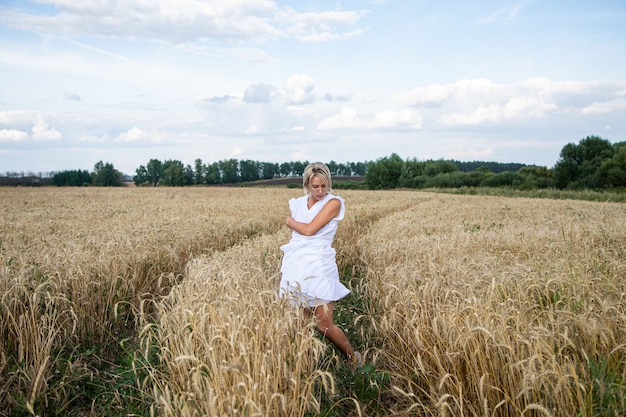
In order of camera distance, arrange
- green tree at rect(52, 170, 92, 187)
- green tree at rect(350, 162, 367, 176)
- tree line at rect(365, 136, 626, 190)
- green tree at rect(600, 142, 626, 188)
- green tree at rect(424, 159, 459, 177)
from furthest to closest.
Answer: green tree at rect(350, 162, 367, 176)
green tree at rect(424, 159, 459, 177)
green tree at rect(52, 170, 92, 187)
tree line at rect(365, 136, 626, 190)
green tree at rect(600, 142, 626, 188)

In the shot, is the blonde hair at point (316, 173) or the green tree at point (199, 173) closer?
the blonde hair at point (316, 173)

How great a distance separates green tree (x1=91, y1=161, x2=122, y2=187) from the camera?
333 feet

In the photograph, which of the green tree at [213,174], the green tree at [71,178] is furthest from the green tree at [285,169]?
the green tree at [71,178]

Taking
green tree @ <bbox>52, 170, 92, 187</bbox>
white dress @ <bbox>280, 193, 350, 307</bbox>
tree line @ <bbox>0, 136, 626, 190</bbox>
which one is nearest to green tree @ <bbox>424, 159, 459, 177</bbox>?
tree line @ <bbox>0, 136, 626, 190</bbox>

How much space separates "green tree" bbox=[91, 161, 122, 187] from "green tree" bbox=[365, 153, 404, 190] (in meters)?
61.8

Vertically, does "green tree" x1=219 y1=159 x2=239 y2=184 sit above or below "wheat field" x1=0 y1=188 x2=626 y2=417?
above

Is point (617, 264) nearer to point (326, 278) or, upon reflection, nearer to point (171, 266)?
point (326, 278)

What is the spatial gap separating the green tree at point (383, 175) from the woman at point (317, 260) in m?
91.8

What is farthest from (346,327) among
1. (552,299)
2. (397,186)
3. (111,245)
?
(397,186)

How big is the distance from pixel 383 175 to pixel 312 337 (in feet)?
312

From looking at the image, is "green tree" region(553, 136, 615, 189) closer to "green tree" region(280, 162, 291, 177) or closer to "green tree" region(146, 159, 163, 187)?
"green tree" region(280, 162, 291, 177)

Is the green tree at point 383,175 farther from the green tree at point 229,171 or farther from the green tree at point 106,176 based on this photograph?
the green tree at point 106,176

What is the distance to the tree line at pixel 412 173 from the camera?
6244 centimetres

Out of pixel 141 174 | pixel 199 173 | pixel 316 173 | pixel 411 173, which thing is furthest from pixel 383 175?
pixel 316 173
